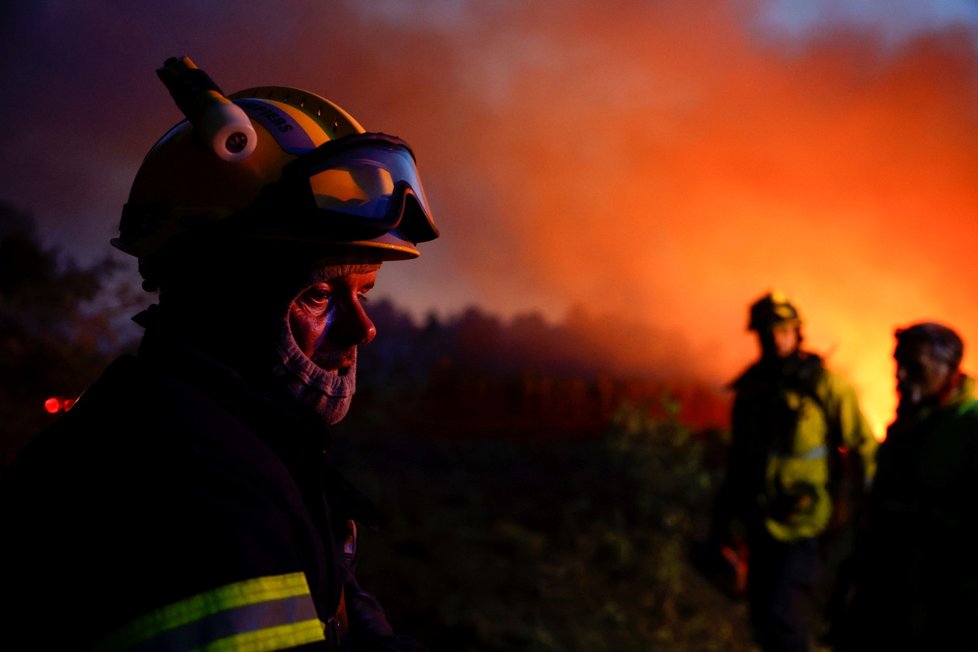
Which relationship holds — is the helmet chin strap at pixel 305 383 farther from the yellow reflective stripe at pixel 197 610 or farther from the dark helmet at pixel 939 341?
the dark helmet at pixel 939 341

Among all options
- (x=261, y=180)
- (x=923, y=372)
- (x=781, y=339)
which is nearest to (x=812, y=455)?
(x=781, y=339)

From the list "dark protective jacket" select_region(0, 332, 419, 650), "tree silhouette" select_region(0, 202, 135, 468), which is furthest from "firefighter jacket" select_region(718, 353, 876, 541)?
"tree silhouette" select_region(0, 202, 135, 468)

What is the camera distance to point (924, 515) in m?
4.13

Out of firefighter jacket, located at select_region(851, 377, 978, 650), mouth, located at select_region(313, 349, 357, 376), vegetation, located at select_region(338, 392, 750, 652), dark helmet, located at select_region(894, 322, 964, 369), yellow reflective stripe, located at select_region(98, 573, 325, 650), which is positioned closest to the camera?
yellow reflective stripe, located at select_region(98, 573, 325, 650)

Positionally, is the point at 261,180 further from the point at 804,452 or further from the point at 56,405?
the point at 804,452

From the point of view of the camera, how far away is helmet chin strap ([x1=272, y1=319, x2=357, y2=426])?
1.79 meters

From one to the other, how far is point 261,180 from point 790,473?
4463mm

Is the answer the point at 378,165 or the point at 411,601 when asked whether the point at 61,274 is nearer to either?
the point at 411,601

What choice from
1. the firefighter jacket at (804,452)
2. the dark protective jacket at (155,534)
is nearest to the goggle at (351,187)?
the dark protective jacket at (155,534)

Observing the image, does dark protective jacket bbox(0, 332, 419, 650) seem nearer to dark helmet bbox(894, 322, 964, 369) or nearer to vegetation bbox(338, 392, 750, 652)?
dark helmet bbox(894, 322, 964, 369)

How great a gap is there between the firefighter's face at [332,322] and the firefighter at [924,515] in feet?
11.1

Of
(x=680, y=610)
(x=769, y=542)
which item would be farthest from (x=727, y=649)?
(x=769, y=542)

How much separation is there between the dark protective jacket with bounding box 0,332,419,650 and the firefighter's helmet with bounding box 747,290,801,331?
4.62 m

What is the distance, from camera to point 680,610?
756cm
